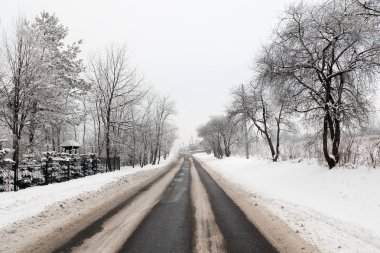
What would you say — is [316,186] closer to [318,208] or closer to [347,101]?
[318,208]

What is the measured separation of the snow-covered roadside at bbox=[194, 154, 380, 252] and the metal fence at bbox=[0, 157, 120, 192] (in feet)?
35.6

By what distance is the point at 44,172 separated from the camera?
19266 millimetres

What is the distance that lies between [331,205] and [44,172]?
14.6 m

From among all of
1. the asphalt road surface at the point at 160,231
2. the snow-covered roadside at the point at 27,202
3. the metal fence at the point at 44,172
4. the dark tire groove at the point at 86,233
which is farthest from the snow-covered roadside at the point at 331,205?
the metal fence at the point at 44,172

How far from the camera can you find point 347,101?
54.0ft

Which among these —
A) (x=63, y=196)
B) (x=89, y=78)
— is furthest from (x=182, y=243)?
(x=89, y=78)

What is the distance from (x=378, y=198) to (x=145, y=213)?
6605mm

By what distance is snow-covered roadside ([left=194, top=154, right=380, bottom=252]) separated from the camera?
7.30 meters

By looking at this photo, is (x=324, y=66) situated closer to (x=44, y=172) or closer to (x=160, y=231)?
(x=160, y=231)

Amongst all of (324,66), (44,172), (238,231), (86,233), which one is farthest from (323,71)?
(44,172)

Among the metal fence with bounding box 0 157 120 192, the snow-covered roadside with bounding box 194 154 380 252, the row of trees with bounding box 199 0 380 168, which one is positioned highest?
the row of trees with bounding box 199 0 380 168

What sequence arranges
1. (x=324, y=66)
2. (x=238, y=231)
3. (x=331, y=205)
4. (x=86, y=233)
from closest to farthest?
(x=86, y=233) < (x=238, y=231) < (x=331, y=205) < (x=324, y=66)

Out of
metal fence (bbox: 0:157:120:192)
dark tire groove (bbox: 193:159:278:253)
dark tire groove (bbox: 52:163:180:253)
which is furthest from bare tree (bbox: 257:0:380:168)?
metal fence (bbox: 0:157:120:192)

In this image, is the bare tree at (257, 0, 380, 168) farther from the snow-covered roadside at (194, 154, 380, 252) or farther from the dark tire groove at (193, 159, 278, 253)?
the dark tire groove at (193, 159, 278, 253)
